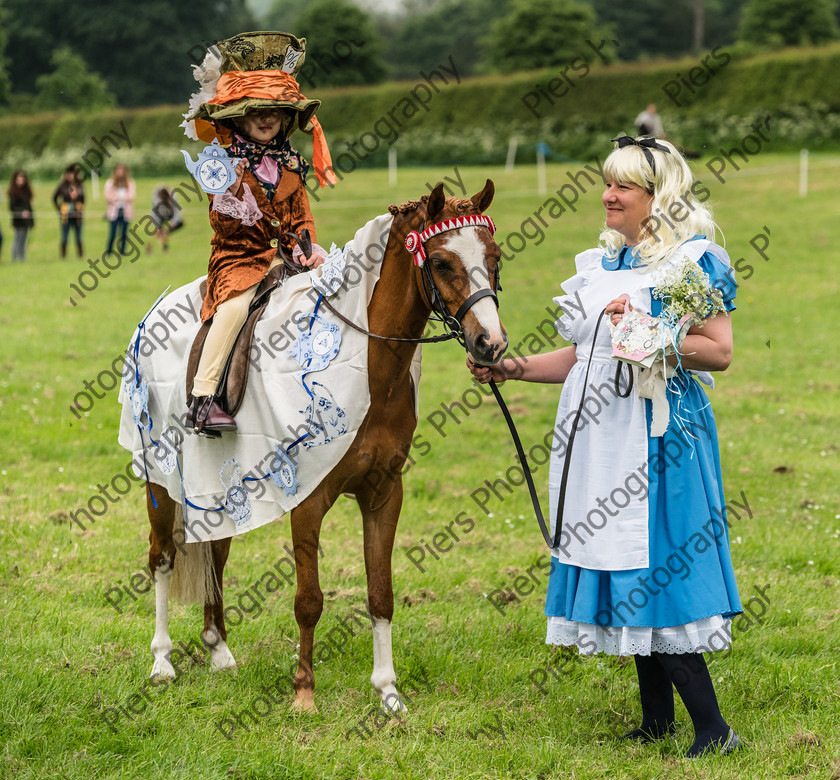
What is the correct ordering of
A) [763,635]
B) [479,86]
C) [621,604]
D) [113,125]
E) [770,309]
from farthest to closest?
[113,125], [479,86], [770,309], [763,635], [621,604]

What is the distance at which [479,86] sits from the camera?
120 feet

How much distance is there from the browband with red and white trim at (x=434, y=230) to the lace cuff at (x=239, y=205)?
37.6 inches

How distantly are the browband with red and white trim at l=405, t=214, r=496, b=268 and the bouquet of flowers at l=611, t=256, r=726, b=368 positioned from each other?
650mm

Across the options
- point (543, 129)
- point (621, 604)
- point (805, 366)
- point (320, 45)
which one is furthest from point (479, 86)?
point (621, 604)

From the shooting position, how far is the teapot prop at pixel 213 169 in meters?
4.24

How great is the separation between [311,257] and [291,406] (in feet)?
2.97

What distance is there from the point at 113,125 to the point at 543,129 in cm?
1941

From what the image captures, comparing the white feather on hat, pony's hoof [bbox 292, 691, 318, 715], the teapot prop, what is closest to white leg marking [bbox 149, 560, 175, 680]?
pony's hoof [bbox 292, 691, 318, 715]

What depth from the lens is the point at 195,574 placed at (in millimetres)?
4785

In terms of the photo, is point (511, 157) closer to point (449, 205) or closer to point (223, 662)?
point (223, 662)

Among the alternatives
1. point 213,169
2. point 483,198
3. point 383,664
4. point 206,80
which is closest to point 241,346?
point 213,169

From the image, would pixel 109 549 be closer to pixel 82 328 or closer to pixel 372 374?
pixel 372 374

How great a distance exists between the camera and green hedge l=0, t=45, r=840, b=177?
3075cm

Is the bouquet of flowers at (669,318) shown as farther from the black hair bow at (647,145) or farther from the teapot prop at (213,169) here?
the teapot prop at (213,169)
